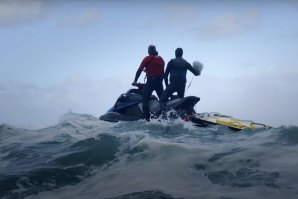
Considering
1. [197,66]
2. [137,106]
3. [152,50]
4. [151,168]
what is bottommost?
[151,168]

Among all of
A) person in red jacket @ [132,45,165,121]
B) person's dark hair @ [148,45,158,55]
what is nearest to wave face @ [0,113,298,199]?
person in red jacket @ [132,45,165,121]

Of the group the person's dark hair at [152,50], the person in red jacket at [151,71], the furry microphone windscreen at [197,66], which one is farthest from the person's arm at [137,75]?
the furry microphone windscreen at [197,66]

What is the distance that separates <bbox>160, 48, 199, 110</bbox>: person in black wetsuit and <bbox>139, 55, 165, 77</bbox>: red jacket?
0.28 metres

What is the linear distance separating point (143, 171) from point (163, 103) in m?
6.12

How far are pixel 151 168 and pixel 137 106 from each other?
6746 mm

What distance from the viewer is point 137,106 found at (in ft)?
36.3

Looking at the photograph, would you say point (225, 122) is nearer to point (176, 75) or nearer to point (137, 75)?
point (176, 75)

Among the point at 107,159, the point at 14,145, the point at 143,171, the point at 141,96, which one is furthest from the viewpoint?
the point at 141,96

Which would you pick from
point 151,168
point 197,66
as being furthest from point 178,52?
point 151,168

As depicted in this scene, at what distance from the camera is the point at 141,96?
1132cm

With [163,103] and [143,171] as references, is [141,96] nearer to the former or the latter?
[163,103]

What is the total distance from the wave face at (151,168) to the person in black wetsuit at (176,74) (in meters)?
4.01

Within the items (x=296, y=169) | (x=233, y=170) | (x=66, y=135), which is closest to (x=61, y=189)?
(x=233, y=170)

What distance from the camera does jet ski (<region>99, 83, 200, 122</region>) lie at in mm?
9625
